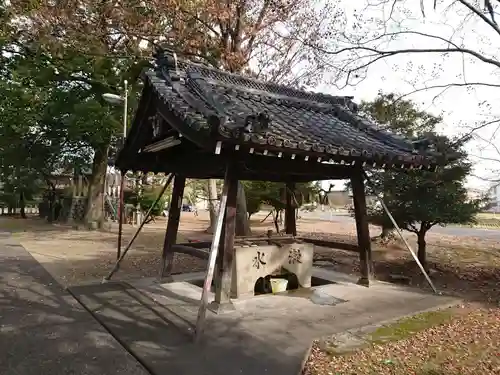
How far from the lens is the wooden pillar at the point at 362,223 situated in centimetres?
800

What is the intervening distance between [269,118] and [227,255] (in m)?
2.50

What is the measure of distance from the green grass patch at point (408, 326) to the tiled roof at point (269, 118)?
8.89ft

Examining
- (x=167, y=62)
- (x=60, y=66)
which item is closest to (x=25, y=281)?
(x=167, y=62)

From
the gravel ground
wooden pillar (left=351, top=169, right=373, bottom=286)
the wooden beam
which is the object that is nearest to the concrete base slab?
wooden pillar (left=351, top=169, right=373, bottom=286)

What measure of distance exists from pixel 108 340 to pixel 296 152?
3.80 m

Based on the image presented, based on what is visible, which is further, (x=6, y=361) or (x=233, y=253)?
(x=233, y=253)

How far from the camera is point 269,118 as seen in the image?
17.5 feet

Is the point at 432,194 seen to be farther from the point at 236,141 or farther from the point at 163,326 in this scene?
the point at 163,326

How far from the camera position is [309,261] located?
318 inches

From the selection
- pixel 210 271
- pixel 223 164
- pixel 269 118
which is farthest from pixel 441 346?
pixel 223 164

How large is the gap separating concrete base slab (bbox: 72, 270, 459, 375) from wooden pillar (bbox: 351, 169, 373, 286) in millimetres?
341

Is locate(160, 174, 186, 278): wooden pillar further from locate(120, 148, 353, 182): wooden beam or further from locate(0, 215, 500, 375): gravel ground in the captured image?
locate(0, 215, 500, 375): gravel ground

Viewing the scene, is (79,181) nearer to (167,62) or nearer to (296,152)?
(167,62)

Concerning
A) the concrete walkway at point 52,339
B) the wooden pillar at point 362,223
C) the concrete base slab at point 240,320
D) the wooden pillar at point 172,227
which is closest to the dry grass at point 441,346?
the concrete base slab at point 240,320
